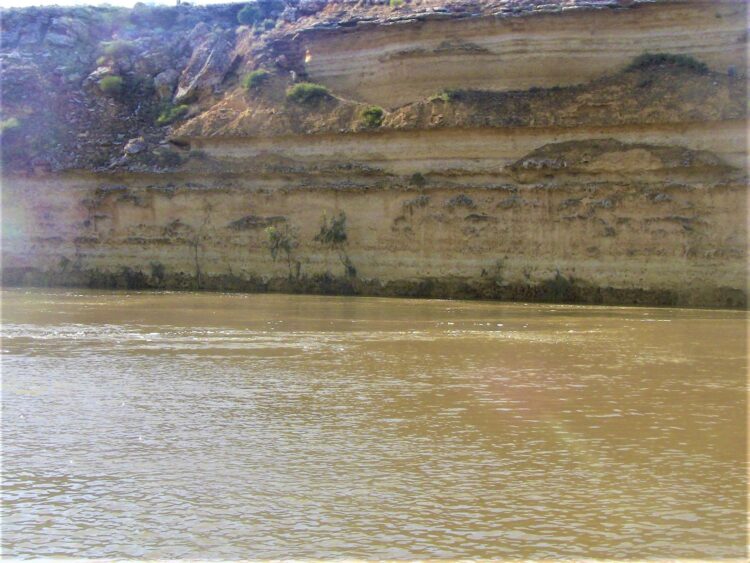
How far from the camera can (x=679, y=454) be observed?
6461mm

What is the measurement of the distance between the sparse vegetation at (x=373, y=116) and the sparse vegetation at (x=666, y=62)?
7222mm

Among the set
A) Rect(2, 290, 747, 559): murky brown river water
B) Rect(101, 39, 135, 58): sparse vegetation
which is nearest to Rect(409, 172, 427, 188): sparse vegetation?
Rect(2, 290, 747, 559): murky brown river water

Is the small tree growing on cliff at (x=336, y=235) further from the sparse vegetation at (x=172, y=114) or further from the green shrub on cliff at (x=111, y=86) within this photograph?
the green shrub on cliff at (x=111, y=86)

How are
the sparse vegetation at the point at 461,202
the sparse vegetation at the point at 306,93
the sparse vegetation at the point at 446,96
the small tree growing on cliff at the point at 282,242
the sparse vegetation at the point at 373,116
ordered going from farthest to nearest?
the sparse vegetation at the point at 306,93 < the sparse vegetation at the point at 373,116 < the small tree growing on cliff at the point at 282,242 < the sparse vegetation at the point at 446,96 < the sparse vegetation at the point at 461,202

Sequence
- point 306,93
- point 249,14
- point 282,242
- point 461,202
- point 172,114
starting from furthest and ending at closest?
1. point 249,14
2. point 172,114
3. point 306,93
4. point 282,242
5. point 461,202

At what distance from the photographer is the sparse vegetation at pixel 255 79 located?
28234mm

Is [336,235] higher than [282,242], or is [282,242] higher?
[336,235]

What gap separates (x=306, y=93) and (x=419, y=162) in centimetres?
480

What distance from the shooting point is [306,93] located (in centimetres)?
2705

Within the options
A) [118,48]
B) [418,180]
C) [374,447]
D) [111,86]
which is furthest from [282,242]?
[374,447]

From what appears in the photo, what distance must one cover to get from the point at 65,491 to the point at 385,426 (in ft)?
→ 9.07

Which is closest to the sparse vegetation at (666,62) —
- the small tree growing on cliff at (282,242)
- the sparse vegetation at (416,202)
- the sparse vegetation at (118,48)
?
the sparse vegetation at (416,202)

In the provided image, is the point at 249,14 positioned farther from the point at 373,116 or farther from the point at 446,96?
the point at 446,96

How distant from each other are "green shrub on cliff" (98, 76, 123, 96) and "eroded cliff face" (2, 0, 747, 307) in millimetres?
148
